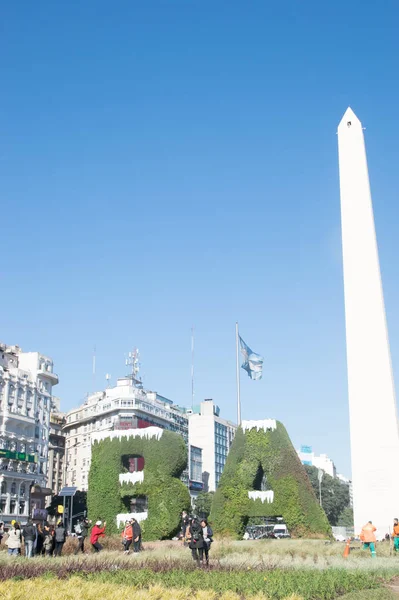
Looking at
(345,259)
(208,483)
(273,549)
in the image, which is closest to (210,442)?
(208,483)

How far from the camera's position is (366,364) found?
1387 inches

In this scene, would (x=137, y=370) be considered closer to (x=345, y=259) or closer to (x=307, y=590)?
(x=345, y=259)

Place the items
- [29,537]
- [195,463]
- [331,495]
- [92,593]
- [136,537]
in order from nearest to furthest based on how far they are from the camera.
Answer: [92,593]
[29,537]
[136,537]
[331,495]
[195,463]

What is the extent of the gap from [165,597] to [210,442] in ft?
375

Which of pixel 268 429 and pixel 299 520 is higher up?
pixel 268 429

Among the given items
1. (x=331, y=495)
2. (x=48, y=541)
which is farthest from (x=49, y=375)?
(x=48, y=541)

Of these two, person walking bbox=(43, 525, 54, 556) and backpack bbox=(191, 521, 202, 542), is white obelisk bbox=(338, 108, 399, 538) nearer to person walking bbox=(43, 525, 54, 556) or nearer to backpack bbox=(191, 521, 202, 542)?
backpack bbox=(191, 521, 202, 542)

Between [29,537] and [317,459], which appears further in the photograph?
[317,459]

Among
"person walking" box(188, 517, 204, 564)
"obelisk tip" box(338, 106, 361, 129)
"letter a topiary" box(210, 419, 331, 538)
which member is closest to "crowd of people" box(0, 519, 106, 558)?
"person walking" box(188, 517, 204, 564)

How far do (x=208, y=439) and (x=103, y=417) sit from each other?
82.5 feet

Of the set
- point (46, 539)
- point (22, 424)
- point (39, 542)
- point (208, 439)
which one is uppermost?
point (208, 439)

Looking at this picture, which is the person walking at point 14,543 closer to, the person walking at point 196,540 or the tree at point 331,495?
the person walking at point 196,540

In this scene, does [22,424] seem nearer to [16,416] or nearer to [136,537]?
[16,416]

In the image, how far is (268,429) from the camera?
106 feet
